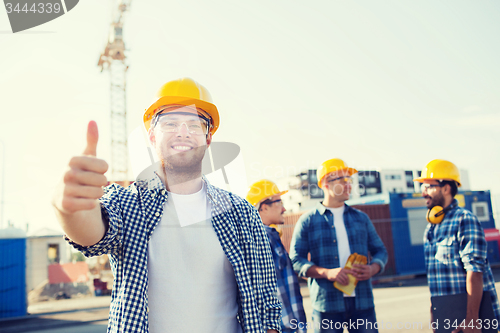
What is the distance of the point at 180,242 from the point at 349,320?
2367 mm

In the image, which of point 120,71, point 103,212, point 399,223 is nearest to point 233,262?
point 103,212

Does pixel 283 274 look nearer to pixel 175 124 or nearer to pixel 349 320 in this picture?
pixel 349 320

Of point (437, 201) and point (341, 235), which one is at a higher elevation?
point (437, 201)

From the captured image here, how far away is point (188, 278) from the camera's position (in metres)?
1.79

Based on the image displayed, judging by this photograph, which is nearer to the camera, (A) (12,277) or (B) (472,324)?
(B) (472,324)

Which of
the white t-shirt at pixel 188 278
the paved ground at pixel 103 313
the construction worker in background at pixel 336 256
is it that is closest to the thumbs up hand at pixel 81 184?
the white t-shirt at pixel 188 278

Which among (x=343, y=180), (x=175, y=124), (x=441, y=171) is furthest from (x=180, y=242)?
(x=441, y=171)

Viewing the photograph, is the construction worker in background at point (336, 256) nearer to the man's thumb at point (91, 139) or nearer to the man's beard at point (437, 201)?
the man's beard at point (437, 201)

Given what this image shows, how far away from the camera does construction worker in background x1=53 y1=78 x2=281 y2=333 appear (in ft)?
5.28

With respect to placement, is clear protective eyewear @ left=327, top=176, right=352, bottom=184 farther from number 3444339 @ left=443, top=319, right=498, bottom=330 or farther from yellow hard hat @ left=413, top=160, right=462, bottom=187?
number 3444339 @ left=443, top=319, right=498, bottom=330

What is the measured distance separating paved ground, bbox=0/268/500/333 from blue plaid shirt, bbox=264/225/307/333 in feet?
13.5

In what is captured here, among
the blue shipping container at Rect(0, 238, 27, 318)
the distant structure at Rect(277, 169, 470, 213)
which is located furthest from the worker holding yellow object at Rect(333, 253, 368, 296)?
the distant structure at Rect(277, 169, 470, 213)

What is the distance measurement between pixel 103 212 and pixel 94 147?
0.49m

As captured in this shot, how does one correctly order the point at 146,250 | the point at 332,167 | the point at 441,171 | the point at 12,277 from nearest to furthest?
1. the point at 146,250
2. the point at 441,171
3. the point at 332,167
4. the point at 12,277
